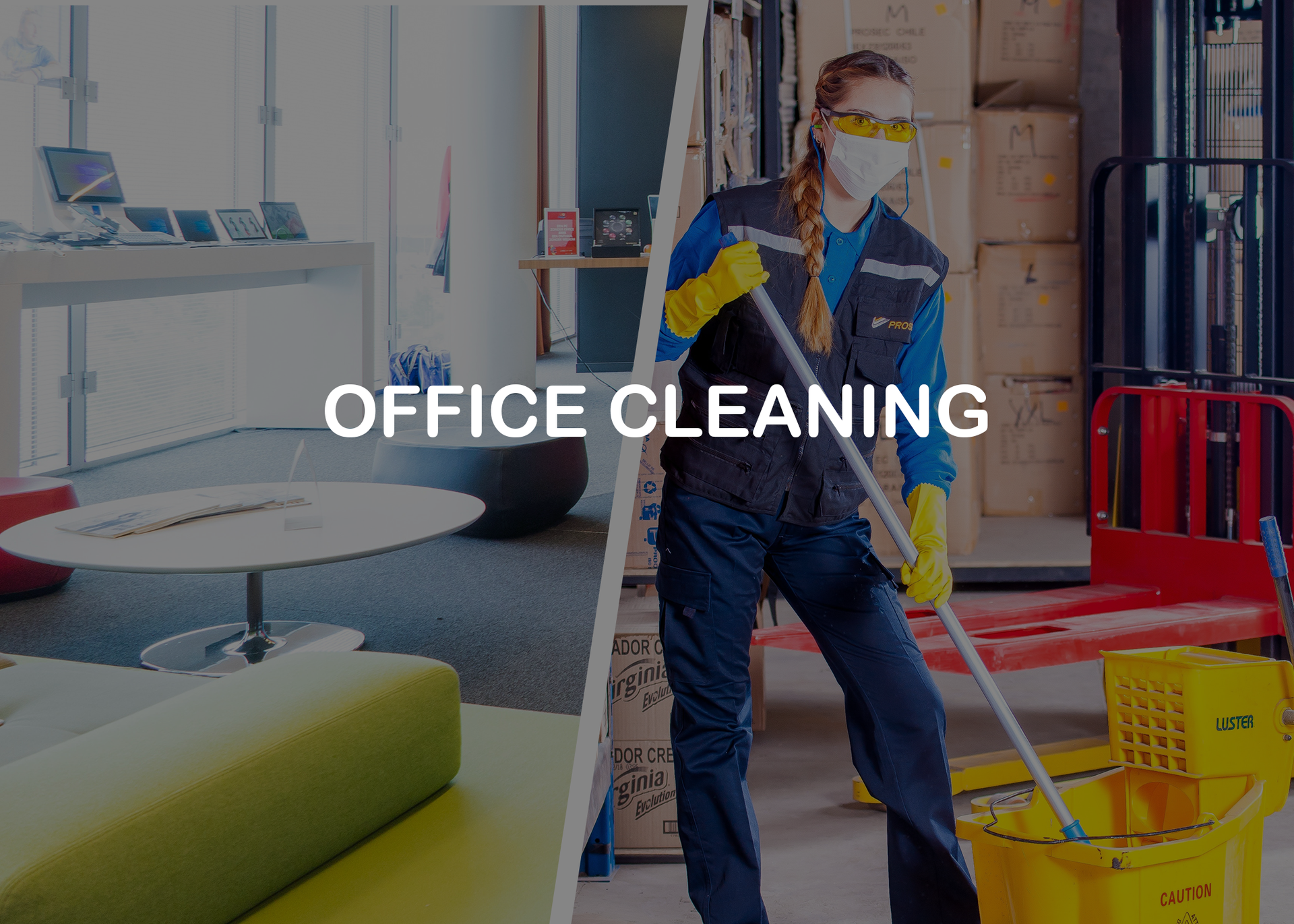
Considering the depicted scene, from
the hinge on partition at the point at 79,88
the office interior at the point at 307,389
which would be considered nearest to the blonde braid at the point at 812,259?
the office interior at the point at 307,389

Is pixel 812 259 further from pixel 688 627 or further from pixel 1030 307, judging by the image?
pixel 1030 307

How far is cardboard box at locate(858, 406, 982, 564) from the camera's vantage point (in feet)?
11.7

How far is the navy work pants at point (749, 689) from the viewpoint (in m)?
1.53

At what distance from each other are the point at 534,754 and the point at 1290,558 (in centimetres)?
169

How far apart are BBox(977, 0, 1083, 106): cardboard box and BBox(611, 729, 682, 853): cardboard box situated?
2687 millimetres

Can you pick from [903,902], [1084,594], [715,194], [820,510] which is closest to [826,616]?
[820,510]

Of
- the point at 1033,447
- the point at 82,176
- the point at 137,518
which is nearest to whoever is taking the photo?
the point at 137,518

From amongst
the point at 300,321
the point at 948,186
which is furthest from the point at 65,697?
the point at 300,321

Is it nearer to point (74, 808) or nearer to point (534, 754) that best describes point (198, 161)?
point (534, 754)

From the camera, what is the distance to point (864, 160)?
1501mm

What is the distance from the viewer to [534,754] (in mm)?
1494

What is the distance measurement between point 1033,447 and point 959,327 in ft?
2.04

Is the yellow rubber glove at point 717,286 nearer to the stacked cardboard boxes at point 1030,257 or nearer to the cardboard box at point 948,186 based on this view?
the cardboard box at point 948,186

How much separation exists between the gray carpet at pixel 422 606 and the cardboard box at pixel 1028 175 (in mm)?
1750
